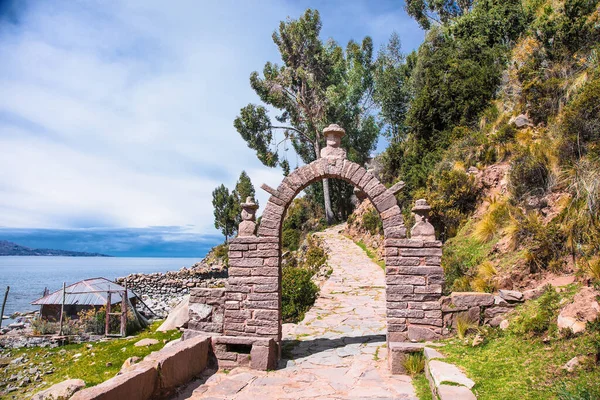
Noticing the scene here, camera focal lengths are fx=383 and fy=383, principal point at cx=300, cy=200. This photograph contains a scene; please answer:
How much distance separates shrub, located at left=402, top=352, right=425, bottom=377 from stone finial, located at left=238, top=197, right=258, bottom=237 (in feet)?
9.85

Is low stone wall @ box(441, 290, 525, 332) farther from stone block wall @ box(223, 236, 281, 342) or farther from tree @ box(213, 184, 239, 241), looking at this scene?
tree @ box(213, 184, 239, 241)

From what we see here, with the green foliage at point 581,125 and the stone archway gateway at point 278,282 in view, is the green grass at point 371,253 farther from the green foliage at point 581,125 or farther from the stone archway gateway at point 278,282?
the stone archway gateway at point 278,282

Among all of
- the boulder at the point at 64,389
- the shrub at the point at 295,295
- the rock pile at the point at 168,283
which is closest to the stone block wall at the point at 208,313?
the boulder at the point at 64,389

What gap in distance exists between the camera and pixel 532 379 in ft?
11.4

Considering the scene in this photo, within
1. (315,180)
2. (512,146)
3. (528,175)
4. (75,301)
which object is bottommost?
(75,301)

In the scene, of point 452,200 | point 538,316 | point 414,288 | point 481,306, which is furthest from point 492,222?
point 538,316

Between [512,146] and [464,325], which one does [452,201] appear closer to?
[512,146]

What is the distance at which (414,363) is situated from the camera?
527cm

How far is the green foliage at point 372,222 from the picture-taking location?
19.2 meters

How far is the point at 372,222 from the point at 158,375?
1647cm

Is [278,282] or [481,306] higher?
[278,282]

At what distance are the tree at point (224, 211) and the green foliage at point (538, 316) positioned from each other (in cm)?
3661

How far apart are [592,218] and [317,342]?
4950 mm

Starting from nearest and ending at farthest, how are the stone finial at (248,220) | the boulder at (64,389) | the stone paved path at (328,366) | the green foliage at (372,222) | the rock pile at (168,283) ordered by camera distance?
1. the stone paved path at (328,366)
2. the stone finial at (248,220)
3. the boulder at (64,389)
4. the green foliage at (372,222)
5. the rock pile at (168,283)
